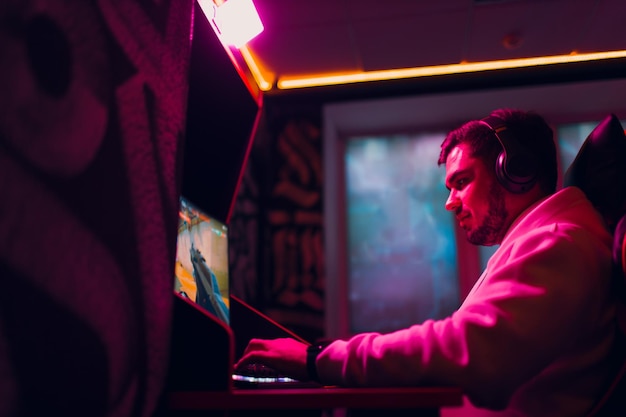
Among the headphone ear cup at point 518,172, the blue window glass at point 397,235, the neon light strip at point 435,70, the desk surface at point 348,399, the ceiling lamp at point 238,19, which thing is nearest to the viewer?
the desk surface at point 348,399

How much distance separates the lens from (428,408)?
772mm

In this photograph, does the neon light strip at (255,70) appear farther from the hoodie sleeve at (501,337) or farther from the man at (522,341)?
the hoodie sleeve at (501,337)

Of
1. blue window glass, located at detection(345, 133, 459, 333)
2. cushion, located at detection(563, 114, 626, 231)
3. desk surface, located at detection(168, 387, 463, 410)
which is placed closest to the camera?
desk surface, located at detection(168, 387, 463, 410)

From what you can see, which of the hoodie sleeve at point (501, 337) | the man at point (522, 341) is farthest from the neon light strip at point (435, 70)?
the hoodie sleeve at point (501, 337)

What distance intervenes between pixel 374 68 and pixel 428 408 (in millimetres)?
2570

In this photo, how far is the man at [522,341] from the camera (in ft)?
2.67

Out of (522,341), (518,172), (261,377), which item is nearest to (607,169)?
(518,172)

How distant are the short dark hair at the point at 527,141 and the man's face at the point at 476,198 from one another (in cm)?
3

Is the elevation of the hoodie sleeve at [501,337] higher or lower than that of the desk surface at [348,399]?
higher

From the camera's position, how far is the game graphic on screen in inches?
43.6

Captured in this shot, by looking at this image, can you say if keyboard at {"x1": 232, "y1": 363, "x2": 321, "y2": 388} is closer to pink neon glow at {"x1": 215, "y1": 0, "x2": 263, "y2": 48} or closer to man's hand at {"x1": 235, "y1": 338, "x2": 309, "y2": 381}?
man's hand at {"x1": 235, "y1": 338, "x2": 309, "y2": 381}

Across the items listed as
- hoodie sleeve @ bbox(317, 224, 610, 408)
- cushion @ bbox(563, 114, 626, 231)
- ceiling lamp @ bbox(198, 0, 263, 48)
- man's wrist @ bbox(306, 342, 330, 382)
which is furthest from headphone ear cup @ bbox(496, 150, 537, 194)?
ceiling lamp @ bbox(198, 0, 263, 48)

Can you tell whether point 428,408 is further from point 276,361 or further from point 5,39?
point 5,39

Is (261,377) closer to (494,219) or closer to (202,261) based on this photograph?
(202,261)
